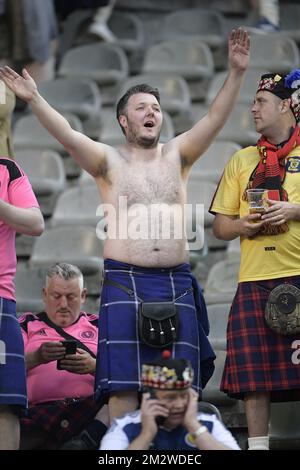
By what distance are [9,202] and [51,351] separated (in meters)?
0.78

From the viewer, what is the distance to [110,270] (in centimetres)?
573

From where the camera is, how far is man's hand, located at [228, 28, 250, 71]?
5.81m

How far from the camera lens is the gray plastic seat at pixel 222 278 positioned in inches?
295

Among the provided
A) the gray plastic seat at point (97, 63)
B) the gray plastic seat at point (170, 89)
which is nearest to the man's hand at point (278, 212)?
the gray plastic seat at point (170, 89)

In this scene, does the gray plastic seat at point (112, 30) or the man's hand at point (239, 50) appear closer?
the man's hand at point (239, 50)

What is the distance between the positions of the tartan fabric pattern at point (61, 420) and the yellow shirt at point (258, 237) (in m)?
0.91

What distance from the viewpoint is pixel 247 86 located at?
31.9ft

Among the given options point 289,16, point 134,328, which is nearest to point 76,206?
point 134,328

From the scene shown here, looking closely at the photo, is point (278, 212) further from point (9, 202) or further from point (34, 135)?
point (34, 135)

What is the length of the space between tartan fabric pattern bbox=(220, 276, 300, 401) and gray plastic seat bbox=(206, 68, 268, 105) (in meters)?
3.72

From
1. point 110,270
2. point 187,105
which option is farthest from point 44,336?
point 187,105

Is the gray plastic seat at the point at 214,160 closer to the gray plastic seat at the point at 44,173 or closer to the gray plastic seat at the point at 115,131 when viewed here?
the gray plastic seat at the point at 115,131

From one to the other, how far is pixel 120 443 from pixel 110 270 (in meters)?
0.93

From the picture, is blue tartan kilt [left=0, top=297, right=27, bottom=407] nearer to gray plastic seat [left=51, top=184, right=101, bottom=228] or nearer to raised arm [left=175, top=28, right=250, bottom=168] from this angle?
raised arm [left=175, top=28, right=250, bottom=168]
